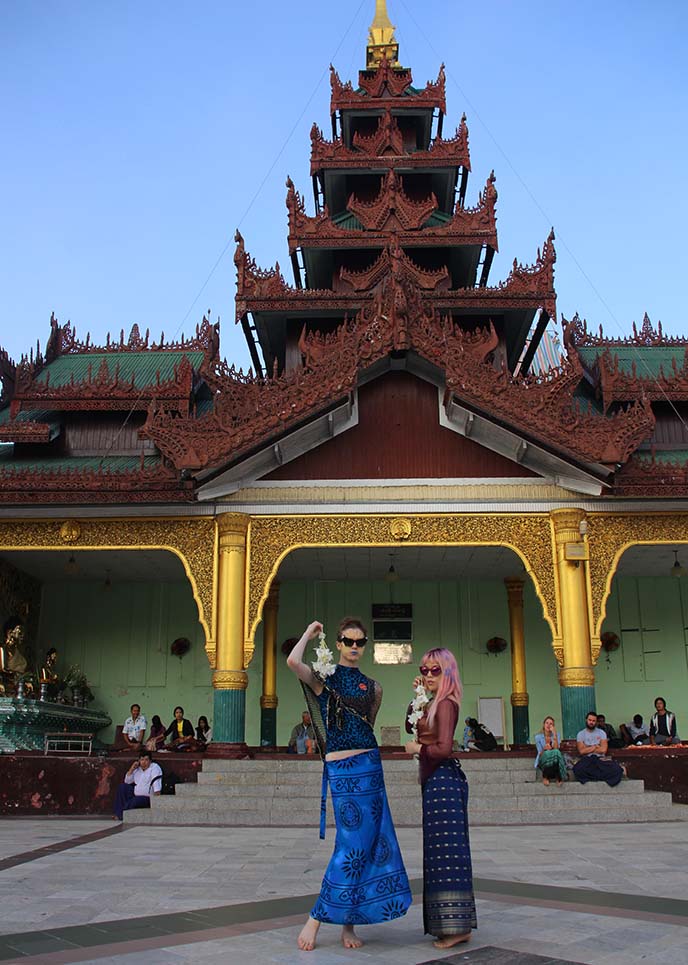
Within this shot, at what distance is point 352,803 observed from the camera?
14.3 feet

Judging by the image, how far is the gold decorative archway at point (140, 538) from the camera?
12.8 meters

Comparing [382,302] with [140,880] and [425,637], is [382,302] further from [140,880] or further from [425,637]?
[140,880]

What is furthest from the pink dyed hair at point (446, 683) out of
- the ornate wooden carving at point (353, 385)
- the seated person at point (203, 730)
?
the seated person at point (203, 730)

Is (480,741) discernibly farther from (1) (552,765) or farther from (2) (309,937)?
(2) (309,937)

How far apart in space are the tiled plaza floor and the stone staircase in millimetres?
1331

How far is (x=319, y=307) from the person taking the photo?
16891mm

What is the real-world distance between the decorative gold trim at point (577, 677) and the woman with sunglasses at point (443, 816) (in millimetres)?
8253

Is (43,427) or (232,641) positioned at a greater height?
(43,427)

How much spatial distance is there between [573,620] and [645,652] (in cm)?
460

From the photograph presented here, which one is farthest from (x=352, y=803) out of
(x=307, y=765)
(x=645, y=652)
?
(x=645, y=652)

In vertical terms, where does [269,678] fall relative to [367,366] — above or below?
below

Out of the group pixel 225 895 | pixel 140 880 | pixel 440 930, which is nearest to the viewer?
pixel 440 930

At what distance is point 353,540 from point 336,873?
868 centimetres

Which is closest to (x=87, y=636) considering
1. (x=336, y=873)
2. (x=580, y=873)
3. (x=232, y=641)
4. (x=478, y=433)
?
(x=232, y=641)
